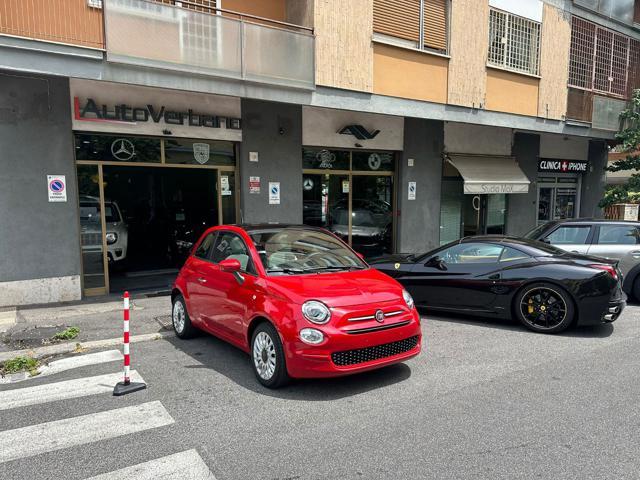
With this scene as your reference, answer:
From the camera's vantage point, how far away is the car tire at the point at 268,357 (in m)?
4.56

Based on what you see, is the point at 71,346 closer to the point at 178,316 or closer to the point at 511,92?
the point at 178,316

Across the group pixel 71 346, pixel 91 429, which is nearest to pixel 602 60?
pixel 71 346

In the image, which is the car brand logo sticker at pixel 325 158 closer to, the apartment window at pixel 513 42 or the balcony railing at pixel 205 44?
the balcony railing at pixel 205 44

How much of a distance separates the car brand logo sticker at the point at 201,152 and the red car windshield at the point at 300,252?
5.08 m

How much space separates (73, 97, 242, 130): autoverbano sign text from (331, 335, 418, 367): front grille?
22.9 feet

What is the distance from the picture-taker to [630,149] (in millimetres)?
16188

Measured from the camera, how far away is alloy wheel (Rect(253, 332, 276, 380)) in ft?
15.4

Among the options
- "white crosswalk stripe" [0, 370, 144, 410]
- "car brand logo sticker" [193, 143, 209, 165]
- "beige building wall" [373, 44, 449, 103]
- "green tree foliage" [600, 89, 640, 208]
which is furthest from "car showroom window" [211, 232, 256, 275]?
"green tree foliage" [600, 89, 640, 208]

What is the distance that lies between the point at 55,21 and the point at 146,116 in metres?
2.24

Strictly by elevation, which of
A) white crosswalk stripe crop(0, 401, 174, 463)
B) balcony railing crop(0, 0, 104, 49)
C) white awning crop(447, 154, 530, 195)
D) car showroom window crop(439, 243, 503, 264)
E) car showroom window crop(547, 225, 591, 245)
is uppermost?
balcony railing crop(0, 0, 104, 49)

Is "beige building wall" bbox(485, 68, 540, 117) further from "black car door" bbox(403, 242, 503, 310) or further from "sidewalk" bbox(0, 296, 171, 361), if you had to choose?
"sidewalk" bbox(0, 296, 171, 361)

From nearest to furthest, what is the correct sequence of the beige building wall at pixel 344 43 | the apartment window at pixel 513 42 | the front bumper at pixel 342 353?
the front bumper at pixel 342 353 < the beige building wall at pixel 344 43 < the apartment window at pixel 513 42

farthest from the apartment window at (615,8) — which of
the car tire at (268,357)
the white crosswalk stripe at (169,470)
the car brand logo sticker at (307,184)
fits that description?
the white crosswalk stripe at (169,470)

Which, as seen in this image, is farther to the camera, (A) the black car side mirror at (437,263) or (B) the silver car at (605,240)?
(B) the silver car at (605,240)
